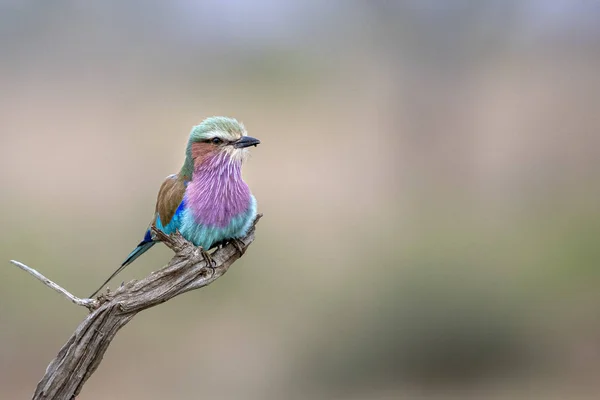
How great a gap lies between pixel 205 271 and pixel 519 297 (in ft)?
12.8

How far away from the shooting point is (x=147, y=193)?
18.5 feet

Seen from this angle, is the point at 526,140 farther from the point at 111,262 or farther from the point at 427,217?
the point at 111,262

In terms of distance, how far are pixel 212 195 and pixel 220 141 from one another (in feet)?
0.57

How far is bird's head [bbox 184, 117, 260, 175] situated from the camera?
2.19m

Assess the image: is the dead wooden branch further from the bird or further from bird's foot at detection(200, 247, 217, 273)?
the bird

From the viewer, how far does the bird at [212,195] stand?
2.15 metres

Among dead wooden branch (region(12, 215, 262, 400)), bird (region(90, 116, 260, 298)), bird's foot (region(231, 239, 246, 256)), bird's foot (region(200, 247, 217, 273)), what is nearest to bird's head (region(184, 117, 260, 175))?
bird (region(90, 116, 260, 298))

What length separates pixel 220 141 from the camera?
2.20 m

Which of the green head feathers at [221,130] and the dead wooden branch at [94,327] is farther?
the green head feathers at [221,130]

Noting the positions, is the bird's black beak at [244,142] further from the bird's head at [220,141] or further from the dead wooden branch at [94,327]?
the dead wooden branch at [94,327]

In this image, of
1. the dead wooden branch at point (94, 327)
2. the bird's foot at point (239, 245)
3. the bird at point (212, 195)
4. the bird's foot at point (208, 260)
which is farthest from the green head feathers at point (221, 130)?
the dead wooden branch at point (94, 327)

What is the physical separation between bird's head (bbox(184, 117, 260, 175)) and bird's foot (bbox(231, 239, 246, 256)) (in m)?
0.26

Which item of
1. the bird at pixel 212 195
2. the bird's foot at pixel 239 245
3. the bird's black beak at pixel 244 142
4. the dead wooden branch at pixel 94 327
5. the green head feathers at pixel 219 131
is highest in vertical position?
the green head feathers at pixel 219 131

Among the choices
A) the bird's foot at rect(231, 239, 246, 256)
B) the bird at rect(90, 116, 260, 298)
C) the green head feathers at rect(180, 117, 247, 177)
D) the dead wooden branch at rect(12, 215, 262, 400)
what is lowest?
the dead wooden branch at rect(12, 215, 262, 400)
